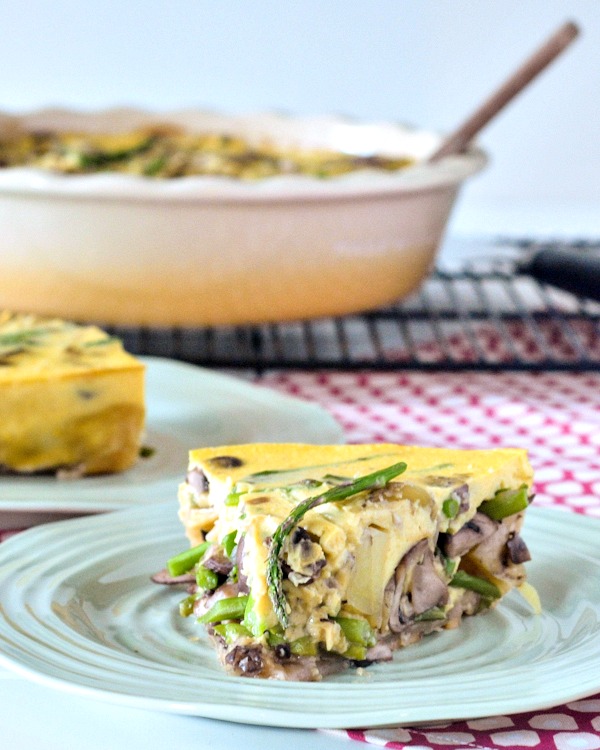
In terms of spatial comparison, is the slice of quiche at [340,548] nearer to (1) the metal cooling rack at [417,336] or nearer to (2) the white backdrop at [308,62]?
(1) the metal cooling rack at [417,336]

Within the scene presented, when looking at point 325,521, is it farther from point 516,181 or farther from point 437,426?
point 516,181

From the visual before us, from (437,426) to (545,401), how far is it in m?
0.18

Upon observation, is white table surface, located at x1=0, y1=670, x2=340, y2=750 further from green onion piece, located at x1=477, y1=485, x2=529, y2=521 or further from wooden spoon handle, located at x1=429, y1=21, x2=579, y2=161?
wooden spoon handle, located at x1=429, y1=21, x2=579, y2=161

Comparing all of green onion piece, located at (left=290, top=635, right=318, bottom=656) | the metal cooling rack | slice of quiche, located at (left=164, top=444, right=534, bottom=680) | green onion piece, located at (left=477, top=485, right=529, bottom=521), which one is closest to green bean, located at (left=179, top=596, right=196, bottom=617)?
slice of quiche, located at (left=164, top=444, right=534, bottom=680)

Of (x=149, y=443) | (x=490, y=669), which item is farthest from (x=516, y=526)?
(x=149, y=443)

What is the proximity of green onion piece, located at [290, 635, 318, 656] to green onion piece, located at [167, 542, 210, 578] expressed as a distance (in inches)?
5.1

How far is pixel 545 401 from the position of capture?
4.93ft

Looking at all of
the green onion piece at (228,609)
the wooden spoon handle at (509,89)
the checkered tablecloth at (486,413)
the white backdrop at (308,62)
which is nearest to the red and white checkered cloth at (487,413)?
the checkered tablecloth at (486,413)

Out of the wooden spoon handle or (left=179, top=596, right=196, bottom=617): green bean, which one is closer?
(left=179, top=596, right=196, bottom=617): green bean

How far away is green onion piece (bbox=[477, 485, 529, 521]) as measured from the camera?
0.90m

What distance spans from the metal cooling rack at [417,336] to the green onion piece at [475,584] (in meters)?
0.68

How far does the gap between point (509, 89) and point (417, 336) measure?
0.38 meters

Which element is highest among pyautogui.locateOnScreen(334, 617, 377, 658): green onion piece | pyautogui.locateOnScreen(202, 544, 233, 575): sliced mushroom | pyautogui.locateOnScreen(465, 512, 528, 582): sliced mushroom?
pyautogui.locateOnScreen(465, 512, 528, 582): sliced mushroom

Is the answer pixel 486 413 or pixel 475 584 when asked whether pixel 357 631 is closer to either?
pixel 475 584
